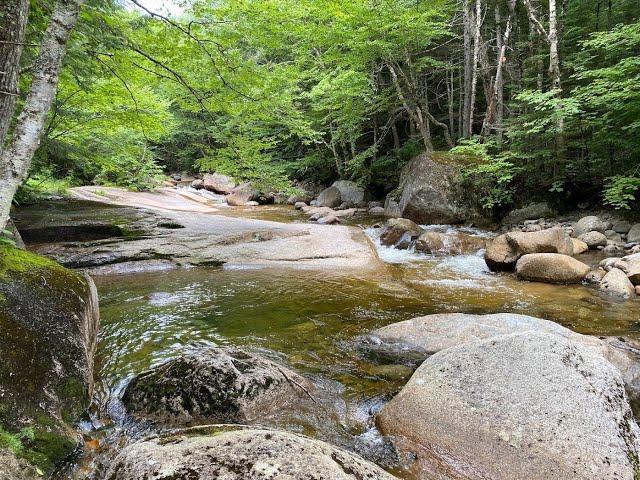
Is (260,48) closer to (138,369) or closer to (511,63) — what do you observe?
(138,369)

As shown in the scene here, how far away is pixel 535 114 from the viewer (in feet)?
40.3

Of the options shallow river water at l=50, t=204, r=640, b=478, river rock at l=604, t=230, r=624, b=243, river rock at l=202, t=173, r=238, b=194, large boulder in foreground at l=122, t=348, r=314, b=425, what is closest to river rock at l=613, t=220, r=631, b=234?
river rock at l=604, t=230, r=624, b=243

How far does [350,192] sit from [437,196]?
743 centimetres

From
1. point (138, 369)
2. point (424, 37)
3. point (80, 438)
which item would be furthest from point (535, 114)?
point (80, 438)

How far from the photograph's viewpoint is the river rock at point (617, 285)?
7094mm

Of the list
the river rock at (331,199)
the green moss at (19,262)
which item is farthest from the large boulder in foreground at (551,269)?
the river rock at (331,199)

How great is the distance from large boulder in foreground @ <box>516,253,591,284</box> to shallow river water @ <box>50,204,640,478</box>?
259 mm

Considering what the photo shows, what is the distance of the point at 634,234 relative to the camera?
10367mm

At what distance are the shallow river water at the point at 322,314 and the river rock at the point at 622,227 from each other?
2.59 m

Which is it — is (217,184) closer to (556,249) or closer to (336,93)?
(336,93)

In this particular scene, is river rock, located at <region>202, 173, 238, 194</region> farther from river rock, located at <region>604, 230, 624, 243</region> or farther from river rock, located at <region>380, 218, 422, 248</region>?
river rock, located at <region>604, 230, 624, 243</region>

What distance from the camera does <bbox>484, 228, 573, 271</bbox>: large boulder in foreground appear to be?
8.85 metres

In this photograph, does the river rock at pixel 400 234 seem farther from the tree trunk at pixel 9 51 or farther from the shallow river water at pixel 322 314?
the tree trunk at pixel 9 51

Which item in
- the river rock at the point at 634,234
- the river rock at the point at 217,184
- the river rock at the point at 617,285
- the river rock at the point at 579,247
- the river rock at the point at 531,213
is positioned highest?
the river rock at the point at 217,184
